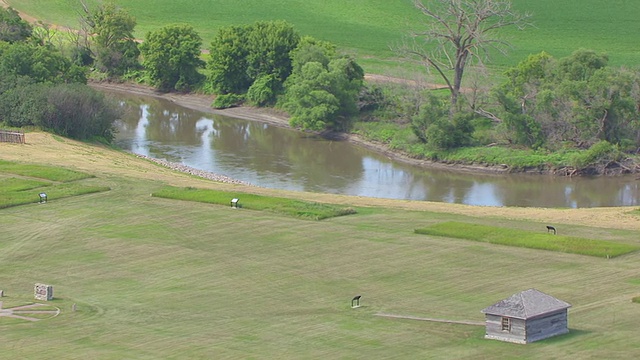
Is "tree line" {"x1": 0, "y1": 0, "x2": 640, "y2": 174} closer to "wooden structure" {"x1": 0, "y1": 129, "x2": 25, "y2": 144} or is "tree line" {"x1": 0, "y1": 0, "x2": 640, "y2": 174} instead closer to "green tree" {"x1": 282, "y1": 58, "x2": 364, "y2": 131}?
"green tree" {"x1": 282, "y1": 58, "x2": 364, "y2": 131}

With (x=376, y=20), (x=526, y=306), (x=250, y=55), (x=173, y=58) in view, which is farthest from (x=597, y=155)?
(x=376, y=20)

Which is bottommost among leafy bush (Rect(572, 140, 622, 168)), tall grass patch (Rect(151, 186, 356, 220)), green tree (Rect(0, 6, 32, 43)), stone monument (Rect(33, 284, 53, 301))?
stone monument (Rect(33, 284, 53, 301))

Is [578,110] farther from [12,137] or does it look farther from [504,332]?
[504,332]

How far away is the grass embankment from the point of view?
6144 cm

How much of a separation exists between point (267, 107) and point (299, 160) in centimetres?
2085

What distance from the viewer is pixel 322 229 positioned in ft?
176

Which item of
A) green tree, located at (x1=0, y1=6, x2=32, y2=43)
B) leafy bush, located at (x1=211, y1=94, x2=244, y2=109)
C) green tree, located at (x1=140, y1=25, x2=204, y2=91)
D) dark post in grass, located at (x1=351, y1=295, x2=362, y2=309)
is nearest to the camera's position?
dark post in grass, located at (x1=351, y1=295, x2=362, y2=309)

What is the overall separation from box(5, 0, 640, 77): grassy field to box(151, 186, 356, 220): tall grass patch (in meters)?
40.5

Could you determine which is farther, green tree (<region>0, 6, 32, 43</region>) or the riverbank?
green tree (<region>0, 6, 32, 43</region>)

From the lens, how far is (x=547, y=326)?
113 ft

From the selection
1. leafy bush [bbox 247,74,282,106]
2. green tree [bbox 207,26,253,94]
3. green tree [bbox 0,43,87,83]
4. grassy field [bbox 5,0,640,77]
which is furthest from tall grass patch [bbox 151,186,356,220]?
green tree [bbox 207,26,253,94]

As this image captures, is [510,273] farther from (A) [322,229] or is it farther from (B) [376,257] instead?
(A) [322,229]

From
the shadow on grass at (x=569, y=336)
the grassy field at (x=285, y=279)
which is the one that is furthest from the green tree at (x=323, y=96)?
the shadow on grass at (x=569, y=336)

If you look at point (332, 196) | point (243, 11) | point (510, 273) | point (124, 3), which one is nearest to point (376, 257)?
point (510, 273)
